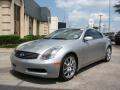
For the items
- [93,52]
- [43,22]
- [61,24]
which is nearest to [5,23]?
[93,52]

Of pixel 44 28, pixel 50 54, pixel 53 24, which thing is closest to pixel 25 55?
pixel 50 54

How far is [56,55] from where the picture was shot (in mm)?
7500

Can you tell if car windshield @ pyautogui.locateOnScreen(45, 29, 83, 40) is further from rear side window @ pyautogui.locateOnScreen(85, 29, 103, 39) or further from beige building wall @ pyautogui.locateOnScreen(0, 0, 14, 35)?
beige building wall @ pyautogui.locateOnScreen(0, 0, 14, 35)

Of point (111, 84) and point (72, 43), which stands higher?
point (72, 43)

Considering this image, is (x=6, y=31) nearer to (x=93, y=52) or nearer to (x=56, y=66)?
(x=93, y=52)

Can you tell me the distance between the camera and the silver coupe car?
741cm

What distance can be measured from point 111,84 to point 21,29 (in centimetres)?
1906

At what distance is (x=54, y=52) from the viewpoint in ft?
24.8

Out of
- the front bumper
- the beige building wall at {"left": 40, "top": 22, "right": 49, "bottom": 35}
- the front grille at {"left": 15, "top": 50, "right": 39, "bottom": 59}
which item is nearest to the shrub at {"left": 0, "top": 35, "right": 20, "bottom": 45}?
the front grille at {"left": 15, "top": 50, "right": 39, "bottom": 59}

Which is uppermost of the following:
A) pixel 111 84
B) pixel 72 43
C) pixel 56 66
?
pixel 72 43

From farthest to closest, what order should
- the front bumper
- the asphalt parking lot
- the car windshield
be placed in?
the car windshield
the front bumper
the asphalt parking lot

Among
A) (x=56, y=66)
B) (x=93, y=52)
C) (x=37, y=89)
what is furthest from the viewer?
(x=93, y=52)

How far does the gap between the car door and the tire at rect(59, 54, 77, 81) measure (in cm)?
81

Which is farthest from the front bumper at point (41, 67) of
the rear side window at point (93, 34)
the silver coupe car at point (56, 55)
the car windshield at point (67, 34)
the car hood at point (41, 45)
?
the rear side window at point (93, 34)
